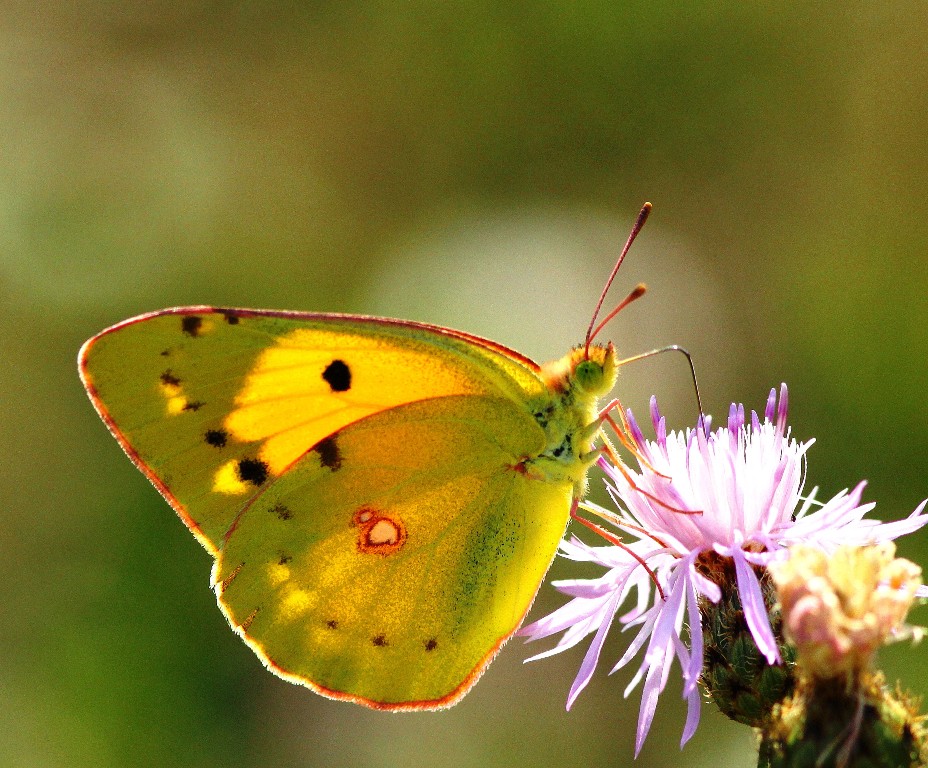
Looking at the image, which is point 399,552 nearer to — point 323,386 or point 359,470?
point 359,470

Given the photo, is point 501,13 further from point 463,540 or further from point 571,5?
point 463,540

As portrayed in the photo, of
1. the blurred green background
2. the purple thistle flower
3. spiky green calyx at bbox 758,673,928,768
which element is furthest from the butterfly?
the blurred green background

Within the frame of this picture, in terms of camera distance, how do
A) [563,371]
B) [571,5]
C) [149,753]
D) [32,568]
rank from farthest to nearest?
[571,5] < [32,568] < [149,753] < [563,371]

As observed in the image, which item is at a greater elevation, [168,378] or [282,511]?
[168,378]

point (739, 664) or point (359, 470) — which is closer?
point (739, 664)

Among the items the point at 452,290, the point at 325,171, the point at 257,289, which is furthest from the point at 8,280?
the point at 452,290

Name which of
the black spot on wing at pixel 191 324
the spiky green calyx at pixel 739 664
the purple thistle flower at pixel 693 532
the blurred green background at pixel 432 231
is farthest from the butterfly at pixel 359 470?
the blurred green background at pixel 432 231

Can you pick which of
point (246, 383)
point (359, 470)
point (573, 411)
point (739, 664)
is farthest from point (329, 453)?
point (739, 664)
